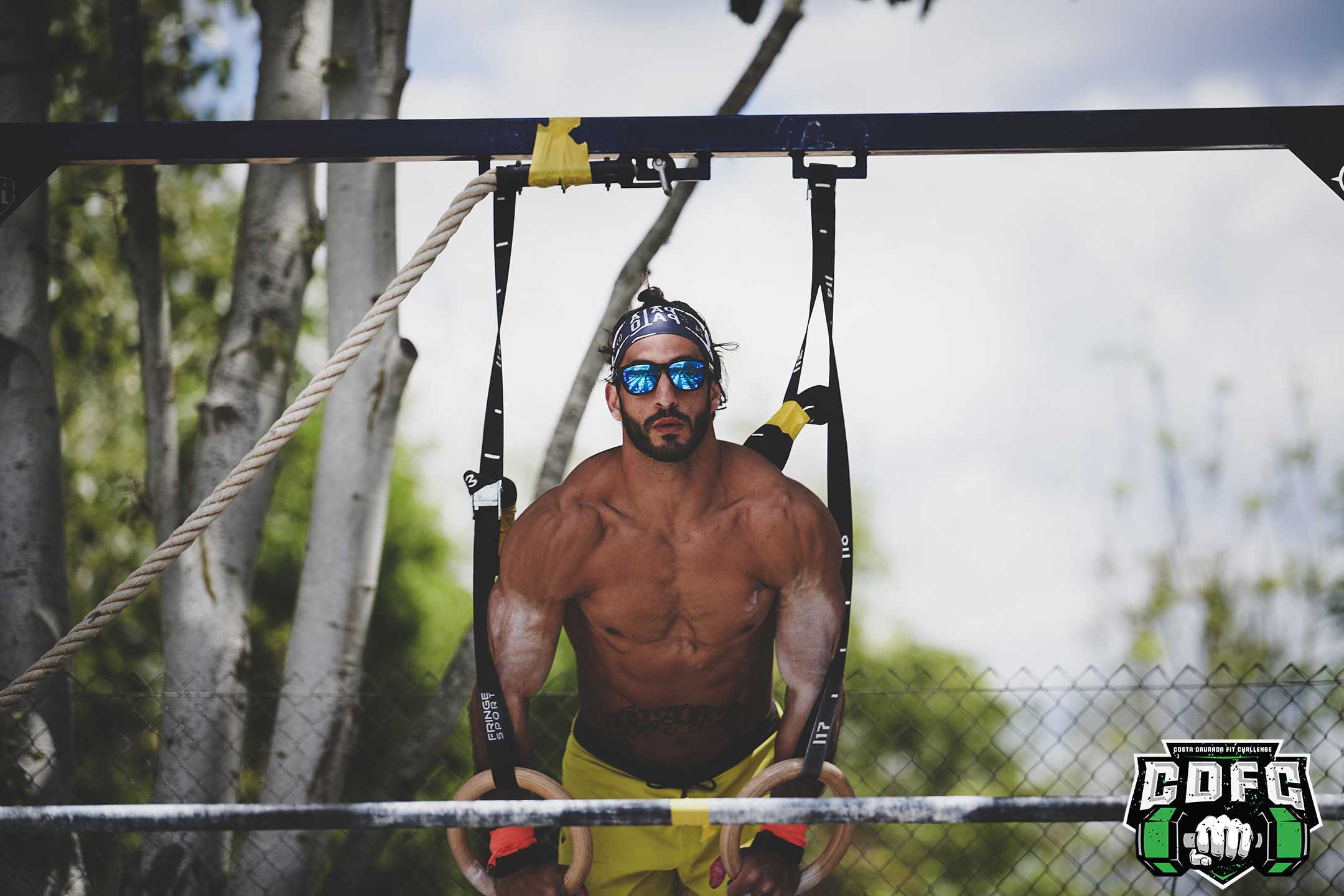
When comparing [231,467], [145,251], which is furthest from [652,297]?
[145,251]

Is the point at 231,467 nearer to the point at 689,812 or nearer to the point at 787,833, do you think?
the point at 787,833

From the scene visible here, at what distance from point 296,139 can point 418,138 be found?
11.8 inches

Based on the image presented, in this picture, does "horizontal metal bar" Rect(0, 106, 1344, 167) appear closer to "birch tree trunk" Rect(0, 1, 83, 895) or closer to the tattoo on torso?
the tattoo on torso

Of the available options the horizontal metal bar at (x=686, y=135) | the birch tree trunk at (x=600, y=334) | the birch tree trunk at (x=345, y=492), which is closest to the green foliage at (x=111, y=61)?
the birch tree trunk at (x=345, y=492)

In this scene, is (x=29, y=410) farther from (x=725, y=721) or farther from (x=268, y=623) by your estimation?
(x=268, y=623)

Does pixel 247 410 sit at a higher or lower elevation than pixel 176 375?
lower

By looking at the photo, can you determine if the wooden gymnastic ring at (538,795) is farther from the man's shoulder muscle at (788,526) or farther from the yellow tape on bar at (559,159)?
the yellow tape on bar at (559,159)

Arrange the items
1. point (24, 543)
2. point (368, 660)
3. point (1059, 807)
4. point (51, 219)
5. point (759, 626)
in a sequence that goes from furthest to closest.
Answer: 1. point (368, 660)
2. point (51, 219)
3. point (24, 543)
4. point (759, 626)
5. point (1059, 807)

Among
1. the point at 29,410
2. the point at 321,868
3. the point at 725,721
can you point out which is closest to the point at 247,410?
the point at 29,410

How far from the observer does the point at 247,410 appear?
495cm

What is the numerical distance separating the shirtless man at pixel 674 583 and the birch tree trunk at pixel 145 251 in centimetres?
297

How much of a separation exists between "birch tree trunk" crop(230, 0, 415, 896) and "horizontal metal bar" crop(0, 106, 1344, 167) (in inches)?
80.9

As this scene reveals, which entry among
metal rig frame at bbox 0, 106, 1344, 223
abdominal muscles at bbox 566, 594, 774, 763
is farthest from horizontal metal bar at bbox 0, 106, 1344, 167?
abdominal muscles at bbox 566, 594, 774, 763

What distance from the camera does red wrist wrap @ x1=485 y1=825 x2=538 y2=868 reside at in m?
2.87
